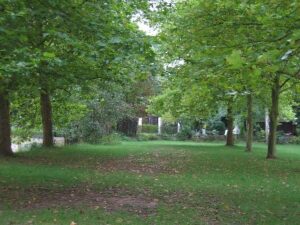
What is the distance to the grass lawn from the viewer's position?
28.4 feet

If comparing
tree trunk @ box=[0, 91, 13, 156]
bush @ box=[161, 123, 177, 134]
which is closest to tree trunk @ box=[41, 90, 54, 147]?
tree trunk @ box=[0, 91, 13, 156]

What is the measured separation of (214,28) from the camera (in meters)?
Result: 14.0

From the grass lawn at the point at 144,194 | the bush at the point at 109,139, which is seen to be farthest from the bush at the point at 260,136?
the grass lawn at the point at 144,194

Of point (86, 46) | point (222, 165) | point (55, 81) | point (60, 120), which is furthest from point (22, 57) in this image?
point (60, 120)

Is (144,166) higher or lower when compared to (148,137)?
lower

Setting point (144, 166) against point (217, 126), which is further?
point (217, 126)

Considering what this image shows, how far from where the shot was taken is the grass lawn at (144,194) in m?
8.65

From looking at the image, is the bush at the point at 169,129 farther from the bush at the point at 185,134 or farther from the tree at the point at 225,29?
the tree at the point at 225,29

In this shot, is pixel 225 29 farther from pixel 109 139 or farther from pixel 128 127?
pixel 128 127

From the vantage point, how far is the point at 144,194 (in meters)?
11.2

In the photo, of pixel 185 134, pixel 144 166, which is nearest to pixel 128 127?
pixel 185 134

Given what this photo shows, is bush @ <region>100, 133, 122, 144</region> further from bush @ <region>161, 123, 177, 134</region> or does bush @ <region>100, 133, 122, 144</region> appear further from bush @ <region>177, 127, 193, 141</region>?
bush @ <region>161, 123, 177, 134</region>

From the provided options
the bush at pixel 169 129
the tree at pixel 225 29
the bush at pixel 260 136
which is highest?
the tree at pixel 225 29

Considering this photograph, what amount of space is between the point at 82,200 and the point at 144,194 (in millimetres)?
1663
